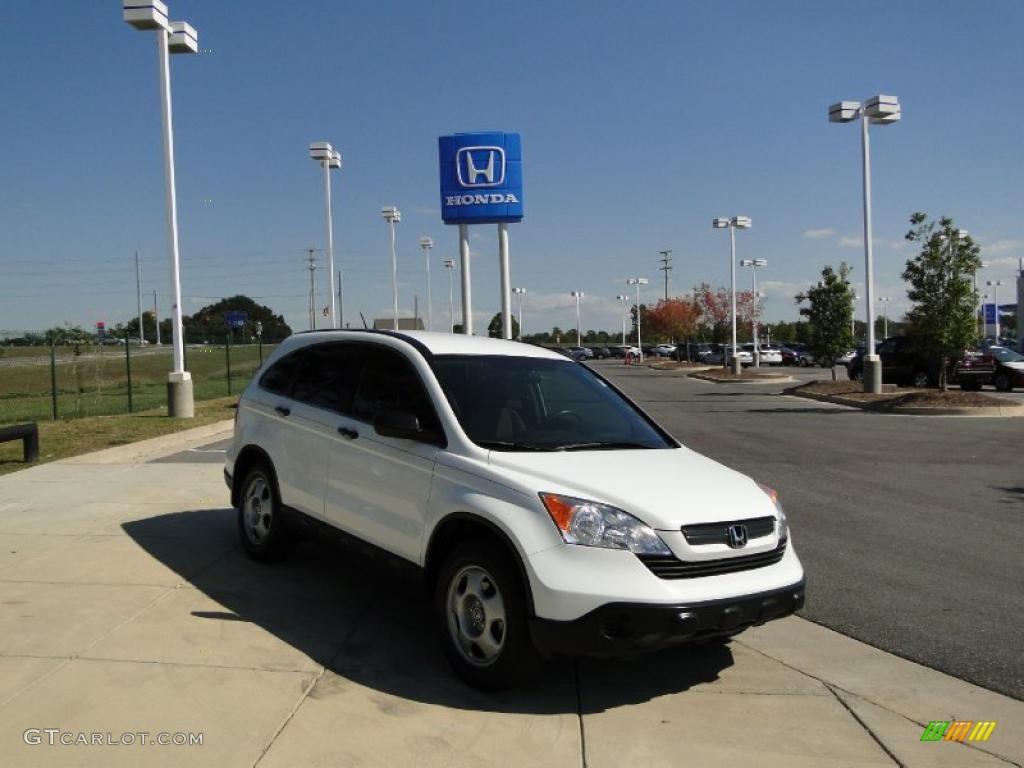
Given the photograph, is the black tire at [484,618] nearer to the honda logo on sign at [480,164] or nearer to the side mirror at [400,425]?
the side mirror at [400,425]

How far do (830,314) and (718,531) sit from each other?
27.0 meters

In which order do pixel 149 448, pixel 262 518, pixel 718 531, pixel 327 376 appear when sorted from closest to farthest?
pixel 718 531 → pixel 327 376 → pixel 262 518 → pixel 149 448

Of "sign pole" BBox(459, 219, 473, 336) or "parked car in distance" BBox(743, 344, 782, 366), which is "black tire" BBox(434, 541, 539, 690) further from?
"parked car in distance" BBox(743, 344, 782, 366)

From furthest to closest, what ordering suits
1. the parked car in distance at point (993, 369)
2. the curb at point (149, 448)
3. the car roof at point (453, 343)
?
the parked car in distance at point (993, 369)
the curb at point (149, 448)
the car roof at point (453, 343)

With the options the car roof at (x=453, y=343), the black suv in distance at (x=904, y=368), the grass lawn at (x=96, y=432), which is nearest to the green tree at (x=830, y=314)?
the black suv in distance at (x=904, y=368)

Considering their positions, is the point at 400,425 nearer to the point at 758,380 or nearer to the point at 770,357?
the point at 758,380

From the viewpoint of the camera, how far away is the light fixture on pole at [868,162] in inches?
962

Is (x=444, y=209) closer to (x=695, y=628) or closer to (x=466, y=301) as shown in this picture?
(x=466, y=301)

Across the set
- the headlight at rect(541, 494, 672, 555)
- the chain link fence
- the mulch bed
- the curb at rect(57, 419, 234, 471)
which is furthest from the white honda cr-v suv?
the mulch bed

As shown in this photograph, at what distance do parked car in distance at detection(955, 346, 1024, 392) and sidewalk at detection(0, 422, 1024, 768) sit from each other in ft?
81.7

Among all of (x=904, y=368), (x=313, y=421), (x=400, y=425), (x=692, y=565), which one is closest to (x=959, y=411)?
(x=904, y=368)

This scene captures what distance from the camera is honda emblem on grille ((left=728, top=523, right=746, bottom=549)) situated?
4.11 metres

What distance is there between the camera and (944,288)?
21.0 metres

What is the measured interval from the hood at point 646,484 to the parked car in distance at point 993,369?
25509 millimetres
